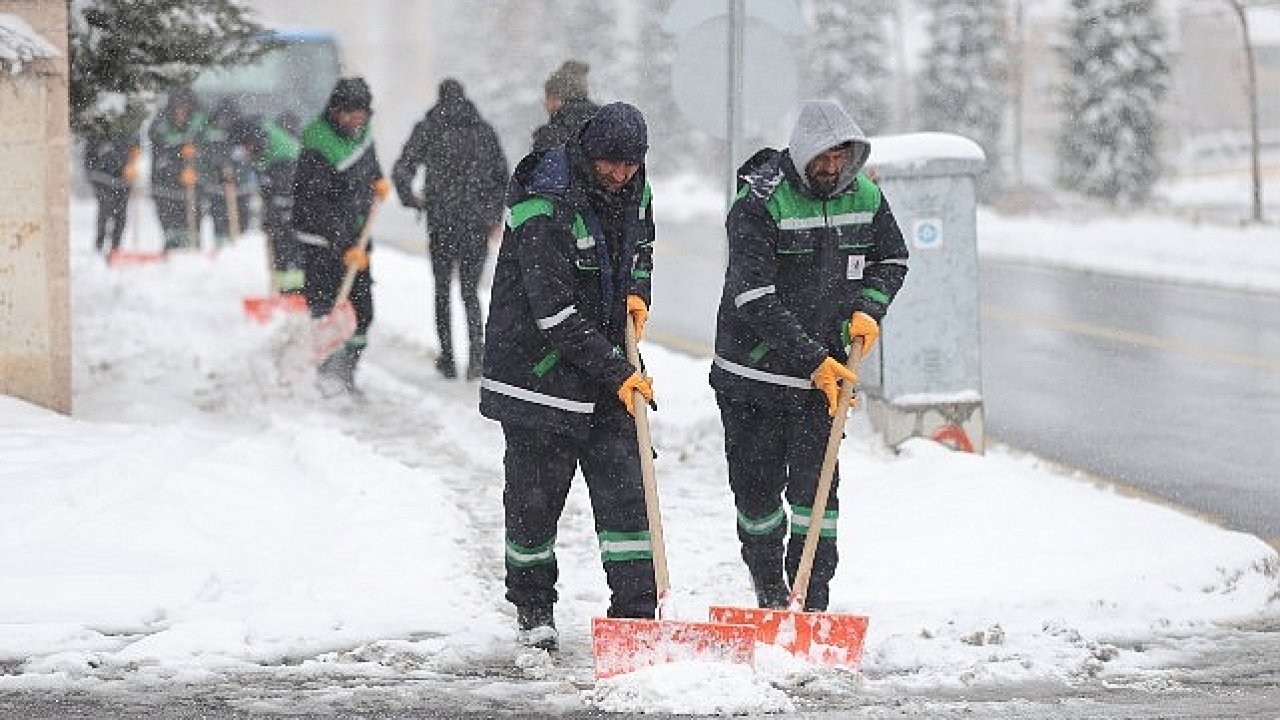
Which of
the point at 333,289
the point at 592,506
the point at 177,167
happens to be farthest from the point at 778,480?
the point at 177,167

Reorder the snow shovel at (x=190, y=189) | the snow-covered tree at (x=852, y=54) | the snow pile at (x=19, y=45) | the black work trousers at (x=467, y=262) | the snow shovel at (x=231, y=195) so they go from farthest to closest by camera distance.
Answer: the snow-covered tree at (x=852, y=54)
the snow shovel at (x=190, y=189)
the snow shovel at (x=231, y=195)
the black work trousers at (x=467, y=262)
the snow pile at (x=19, y=45)

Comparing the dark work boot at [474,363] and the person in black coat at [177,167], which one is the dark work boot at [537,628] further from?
the person in black coat at [177,167]

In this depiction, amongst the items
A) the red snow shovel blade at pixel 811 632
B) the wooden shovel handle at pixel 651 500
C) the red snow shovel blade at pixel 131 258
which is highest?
the red snow shovel blade at pixel 131 258

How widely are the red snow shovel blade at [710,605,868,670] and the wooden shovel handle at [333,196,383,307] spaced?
6.66 m

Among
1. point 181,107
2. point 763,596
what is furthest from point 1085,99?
point 763,596

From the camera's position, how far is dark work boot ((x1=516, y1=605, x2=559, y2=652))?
6.39 m

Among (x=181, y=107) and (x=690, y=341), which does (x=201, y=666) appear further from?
(x=181, y=107)

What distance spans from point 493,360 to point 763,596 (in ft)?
4.14

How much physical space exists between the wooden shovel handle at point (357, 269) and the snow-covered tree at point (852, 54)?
4111cm

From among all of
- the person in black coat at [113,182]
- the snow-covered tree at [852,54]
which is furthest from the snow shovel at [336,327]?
the snow-covered tree at [852,54]

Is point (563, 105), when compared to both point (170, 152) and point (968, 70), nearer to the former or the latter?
point (170, 152)

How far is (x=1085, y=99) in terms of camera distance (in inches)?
1773

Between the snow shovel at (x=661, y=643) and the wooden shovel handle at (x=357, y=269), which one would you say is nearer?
the snow shovel at (x=661, y=643)

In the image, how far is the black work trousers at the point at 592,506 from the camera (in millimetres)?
6211
